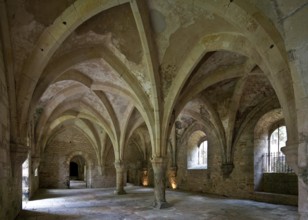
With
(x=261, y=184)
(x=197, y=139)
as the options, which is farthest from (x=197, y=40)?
(x=197, y=139)

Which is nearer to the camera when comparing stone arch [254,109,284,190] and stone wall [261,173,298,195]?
stone wall [261,173,298,195]

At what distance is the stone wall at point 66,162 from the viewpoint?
14812 mm

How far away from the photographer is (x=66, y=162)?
15.2 meters

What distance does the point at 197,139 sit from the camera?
1299 centimetres

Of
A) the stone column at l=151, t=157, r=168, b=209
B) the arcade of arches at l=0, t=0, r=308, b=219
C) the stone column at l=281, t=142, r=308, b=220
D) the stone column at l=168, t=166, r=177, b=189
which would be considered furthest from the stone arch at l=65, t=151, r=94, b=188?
the stone column at l=281, t=142, r=308, b=220

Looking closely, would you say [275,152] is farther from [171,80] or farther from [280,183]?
[171,80]

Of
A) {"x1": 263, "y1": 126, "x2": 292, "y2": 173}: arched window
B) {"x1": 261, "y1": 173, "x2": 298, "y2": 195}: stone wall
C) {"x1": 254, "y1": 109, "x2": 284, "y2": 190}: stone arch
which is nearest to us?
{"x1": 261, "y1": 173, "x2": 298, "y2": 195}: stone wall

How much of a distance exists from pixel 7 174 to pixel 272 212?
5.97 meters

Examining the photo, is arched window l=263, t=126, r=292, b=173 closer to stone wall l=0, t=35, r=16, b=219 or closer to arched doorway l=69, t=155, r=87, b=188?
stone wall l=0, t=35, r=16, b=219

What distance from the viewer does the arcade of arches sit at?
312cm

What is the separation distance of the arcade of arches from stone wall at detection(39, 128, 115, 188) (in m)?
2.80

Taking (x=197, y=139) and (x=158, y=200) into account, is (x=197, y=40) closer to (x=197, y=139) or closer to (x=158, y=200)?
(x=158, y=200)

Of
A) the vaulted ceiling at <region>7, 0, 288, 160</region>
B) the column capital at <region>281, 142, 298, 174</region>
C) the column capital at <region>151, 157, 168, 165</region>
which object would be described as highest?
the vaulted ceiling at <region>7, 0, 288, 160</region>

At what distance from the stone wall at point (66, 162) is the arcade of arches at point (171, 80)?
2802 mm
